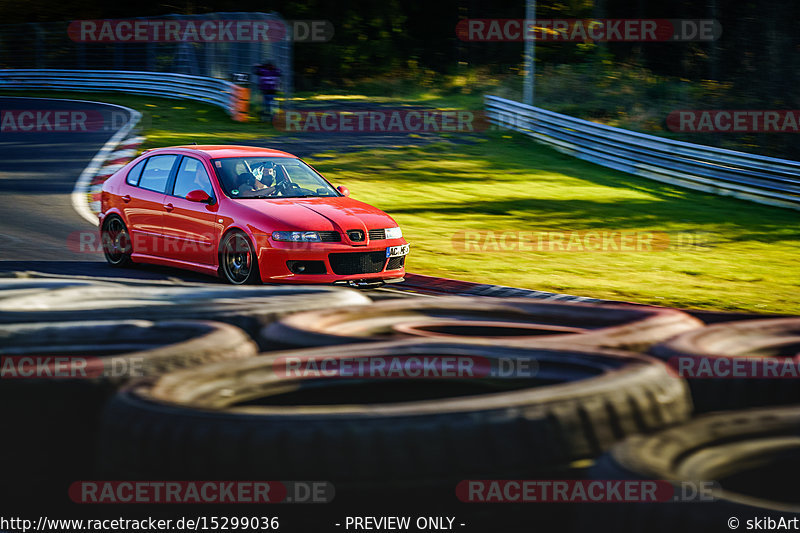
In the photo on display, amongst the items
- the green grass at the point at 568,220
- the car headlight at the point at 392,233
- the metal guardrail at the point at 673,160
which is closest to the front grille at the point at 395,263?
the car headlight at the point at 392,233

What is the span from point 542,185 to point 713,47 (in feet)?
92.6

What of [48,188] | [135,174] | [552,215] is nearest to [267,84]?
[48,188]

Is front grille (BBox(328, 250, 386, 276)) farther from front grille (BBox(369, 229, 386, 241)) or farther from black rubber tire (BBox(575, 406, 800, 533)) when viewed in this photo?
black rubber tire (BBox(575, 406, 800, 533))

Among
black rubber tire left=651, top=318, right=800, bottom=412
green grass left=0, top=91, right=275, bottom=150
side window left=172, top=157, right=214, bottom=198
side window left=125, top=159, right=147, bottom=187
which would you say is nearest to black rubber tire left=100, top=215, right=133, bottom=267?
side window left=125, top=159, right=147, bottom=187

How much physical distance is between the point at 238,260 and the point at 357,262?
4.18 ft

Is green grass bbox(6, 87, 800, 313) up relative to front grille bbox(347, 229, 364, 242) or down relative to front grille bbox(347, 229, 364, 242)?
down

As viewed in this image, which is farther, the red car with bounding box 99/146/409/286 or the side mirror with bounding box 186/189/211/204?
the side mirror with bounding box 186/189/211/204

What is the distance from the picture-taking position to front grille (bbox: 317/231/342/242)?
10.4 metres

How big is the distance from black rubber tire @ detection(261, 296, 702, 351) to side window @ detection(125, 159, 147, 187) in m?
5.41

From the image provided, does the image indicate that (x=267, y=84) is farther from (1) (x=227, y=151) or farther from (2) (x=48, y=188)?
(1) (x=227, y=151)

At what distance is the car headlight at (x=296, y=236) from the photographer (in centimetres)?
1027

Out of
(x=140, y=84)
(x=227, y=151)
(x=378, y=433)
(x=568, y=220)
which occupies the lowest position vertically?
(x=568, y=220)

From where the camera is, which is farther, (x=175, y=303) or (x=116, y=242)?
(x=116, y=242)

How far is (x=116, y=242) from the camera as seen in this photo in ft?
39.6
